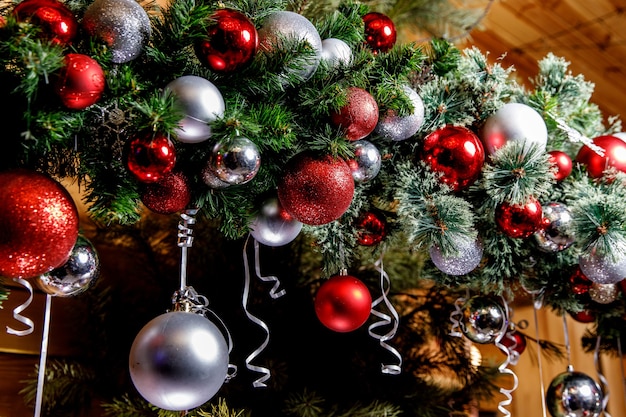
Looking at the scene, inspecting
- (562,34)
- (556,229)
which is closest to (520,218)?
(556,229)

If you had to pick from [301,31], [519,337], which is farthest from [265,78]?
[519,337]

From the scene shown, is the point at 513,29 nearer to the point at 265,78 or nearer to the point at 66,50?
the point at 265,78

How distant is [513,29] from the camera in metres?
1.53

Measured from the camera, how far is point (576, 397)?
2.93 ft

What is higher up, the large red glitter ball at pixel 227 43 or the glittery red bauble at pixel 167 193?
the large red glitter ball at pixel 227 43

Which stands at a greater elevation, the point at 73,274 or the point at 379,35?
the point at 379,35

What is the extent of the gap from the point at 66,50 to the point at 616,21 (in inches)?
58.5

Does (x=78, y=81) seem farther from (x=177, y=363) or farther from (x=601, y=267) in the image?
(x=601, y=267)

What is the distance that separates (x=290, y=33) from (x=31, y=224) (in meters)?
0.29

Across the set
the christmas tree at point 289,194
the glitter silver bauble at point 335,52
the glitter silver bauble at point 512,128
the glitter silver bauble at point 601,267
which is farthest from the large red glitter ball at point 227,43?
the glitter silver bauble at point 601,267

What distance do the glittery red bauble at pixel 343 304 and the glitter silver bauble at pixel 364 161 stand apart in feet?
0.43

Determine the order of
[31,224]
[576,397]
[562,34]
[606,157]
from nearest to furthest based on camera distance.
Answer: [31,224], [606,157], [576,397], [562,34]

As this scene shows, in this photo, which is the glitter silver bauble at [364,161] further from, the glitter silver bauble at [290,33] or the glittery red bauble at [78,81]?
the glittery red bauble at [78,81]

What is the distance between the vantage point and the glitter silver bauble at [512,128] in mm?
688
